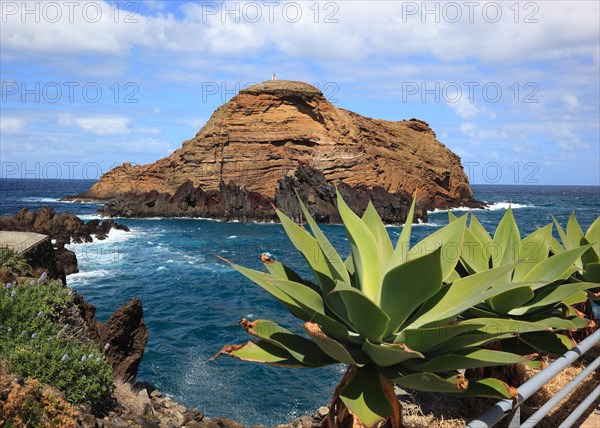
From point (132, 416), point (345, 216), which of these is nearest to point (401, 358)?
point (345, 216)

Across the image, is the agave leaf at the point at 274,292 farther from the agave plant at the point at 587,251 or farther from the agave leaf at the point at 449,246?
the agave plant at the point at 587,251

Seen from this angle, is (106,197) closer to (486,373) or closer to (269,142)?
(269,142)

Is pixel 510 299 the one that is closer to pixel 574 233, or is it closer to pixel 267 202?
pixel 574 233

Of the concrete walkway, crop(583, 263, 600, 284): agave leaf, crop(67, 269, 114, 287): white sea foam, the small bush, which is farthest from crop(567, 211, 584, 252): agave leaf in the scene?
crop(67, 269, 114, 287): white sea foam

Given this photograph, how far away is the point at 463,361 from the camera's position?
248 cm

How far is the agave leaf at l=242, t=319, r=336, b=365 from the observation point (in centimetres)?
263

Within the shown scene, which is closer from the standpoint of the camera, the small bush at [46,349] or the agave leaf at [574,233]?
the small bush at [46,349]

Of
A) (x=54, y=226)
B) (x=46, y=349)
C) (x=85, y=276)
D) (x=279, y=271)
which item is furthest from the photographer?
(x=54, y=226)

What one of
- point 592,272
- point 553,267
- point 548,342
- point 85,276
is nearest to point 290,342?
point 548,342

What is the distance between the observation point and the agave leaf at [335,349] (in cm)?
231

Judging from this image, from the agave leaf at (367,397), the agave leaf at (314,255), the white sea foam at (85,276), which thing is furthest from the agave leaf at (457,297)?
the white sea foam at (85,276)

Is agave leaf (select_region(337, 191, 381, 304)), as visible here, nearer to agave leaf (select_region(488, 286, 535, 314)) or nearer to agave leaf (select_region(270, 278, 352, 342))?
agave leaf (select_region(270, 278, 352, 342))

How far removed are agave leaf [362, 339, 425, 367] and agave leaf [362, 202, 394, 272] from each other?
53 cm

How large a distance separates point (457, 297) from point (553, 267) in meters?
1.68
